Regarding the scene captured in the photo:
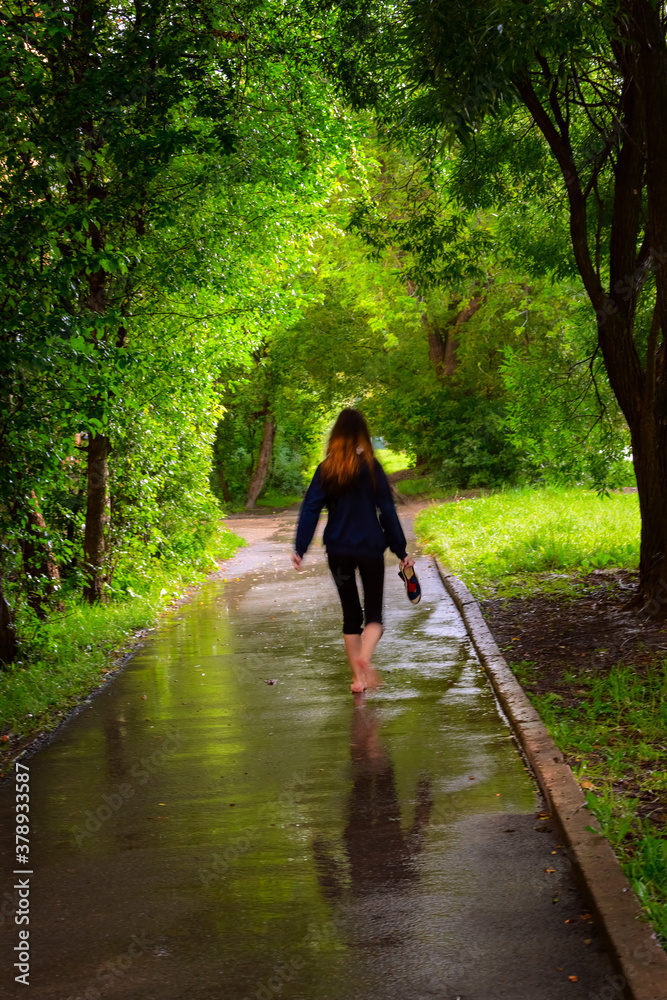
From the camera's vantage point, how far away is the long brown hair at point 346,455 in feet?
23.5

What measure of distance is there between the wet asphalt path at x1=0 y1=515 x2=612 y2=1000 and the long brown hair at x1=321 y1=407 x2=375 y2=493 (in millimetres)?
1698

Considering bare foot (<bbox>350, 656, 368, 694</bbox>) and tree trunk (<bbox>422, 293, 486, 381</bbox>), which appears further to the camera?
tree trunk (<bbox>422, 293, 486, 381</bbox>)

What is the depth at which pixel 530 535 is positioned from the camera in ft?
51.9

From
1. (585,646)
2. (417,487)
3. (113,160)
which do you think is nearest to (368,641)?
(585,646)

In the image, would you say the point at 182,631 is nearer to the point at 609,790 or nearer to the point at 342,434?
the point at 342,434

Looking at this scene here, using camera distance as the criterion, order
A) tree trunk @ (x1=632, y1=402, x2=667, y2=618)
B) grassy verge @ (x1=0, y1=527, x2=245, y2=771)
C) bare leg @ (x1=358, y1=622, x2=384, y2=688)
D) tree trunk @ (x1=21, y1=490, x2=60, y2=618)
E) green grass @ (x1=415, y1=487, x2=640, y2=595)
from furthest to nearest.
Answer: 1. green grass @ (x1=415, y1=487, x2=640, y2=595)
2. tree trunk @ (x1=21, y1=490, x2=60, y2=618)
3. tree trunk @ (x1=632, y1=402, x2=667, y2=618)
4. grassy verge @ (x1=0, y1=527, x2=245, y2=771)
5. bare leg @ (x1=358, y1=622, x2=384, y2=688)

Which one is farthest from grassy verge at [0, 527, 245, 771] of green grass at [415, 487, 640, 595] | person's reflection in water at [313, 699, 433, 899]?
green grass at [415, 487, 640, 595]

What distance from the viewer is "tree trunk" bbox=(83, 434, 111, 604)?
11875mm

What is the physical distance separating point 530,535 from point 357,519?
914cm

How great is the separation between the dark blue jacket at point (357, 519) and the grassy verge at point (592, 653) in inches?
60.9

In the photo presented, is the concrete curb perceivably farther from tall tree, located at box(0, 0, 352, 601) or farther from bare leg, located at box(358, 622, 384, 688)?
tall tree, located at box(0, 0, 352, 601)

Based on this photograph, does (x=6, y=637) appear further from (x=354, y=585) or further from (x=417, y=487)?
(x=417, y=487)

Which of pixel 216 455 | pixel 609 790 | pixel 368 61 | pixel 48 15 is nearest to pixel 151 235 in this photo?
pixel 368 61

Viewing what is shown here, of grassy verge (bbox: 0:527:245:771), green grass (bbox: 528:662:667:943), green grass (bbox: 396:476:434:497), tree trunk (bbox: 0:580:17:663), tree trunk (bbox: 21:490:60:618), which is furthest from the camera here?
green grass (bbox: 396:476:434:497)
